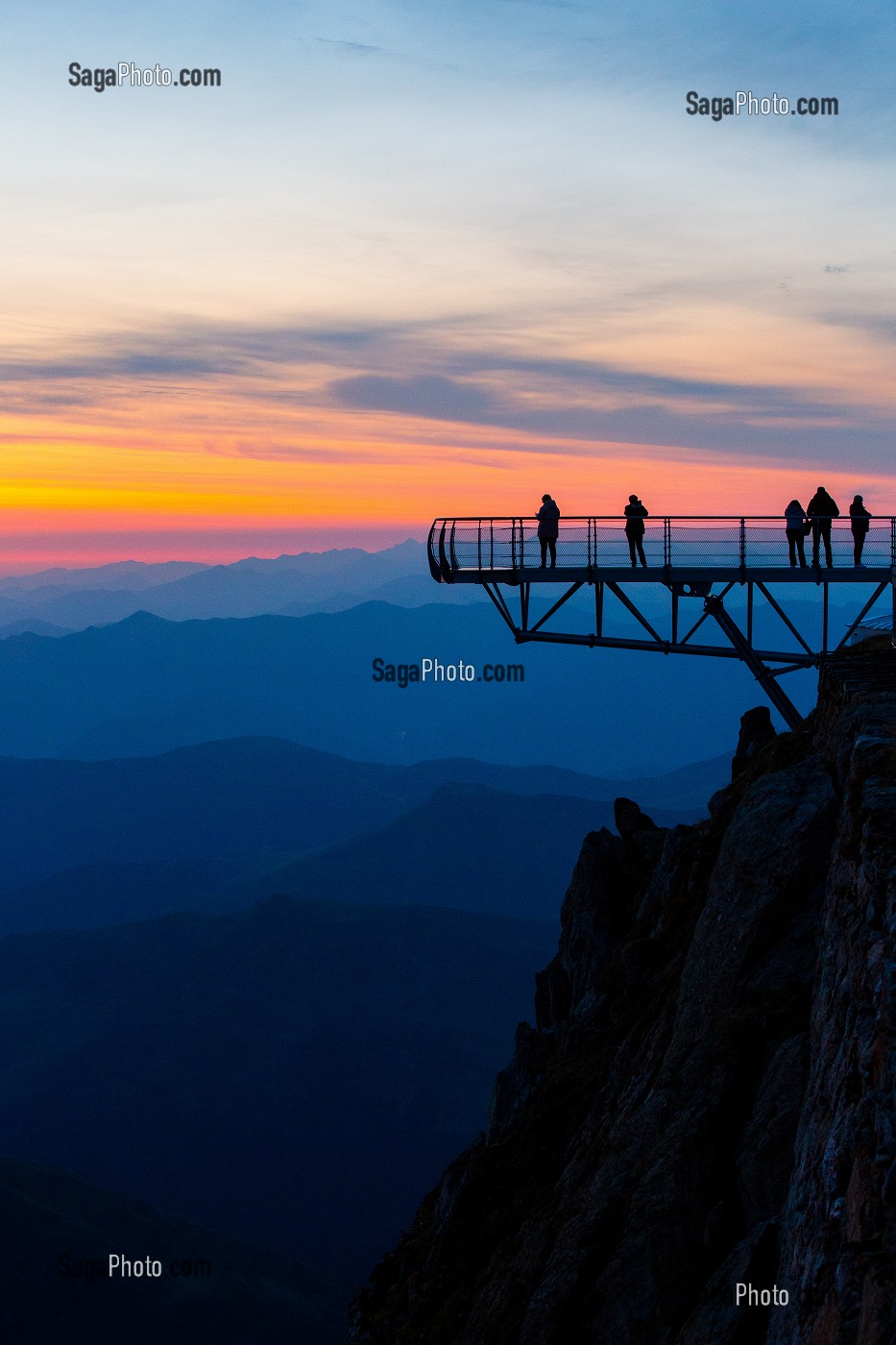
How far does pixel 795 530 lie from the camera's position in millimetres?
31797

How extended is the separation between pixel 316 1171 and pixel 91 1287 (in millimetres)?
65761

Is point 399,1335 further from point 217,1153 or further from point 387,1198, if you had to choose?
point 217,1153

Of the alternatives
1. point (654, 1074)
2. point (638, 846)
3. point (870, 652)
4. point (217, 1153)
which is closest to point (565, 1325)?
point (654, 1074)

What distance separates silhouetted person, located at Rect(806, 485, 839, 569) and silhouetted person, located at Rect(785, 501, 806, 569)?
1.01 feet

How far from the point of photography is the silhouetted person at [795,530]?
31672 millimetres

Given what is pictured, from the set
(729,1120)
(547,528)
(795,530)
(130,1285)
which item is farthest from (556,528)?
(130,1285)

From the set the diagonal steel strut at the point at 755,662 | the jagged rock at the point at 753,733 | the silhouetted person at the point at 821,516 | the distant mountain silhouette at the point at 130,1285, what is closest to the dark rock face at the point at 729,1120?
the jagged rock at the point at 753,733

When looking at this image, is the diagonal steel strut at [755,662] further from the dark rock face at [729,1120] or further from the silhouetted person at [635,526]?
the dark rock face at [729,1120]

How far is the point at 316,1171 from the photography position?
190000mm

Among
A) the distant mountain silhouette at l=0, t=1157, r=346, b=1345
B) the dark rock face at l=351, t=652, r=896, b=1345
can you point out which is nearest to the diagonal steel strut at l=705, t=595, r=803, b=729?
the dark rock face at l=351, t=652, r=896, b=1345

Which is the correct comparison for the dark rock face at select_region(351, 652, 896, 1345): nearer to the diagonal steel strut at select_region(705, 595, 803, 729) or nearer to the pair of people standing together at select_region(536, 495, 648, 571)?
the diagonal steel strut at select_region(705, 595, 803, 729)

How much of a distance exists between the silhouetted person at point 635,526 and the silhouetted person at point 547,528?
195 cm

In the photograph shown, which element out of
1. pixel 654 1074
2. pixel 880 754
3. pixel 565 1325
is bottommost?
pixel 565 1325

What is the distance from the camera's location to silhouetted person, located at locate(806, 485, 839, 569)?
31500 millimetres
